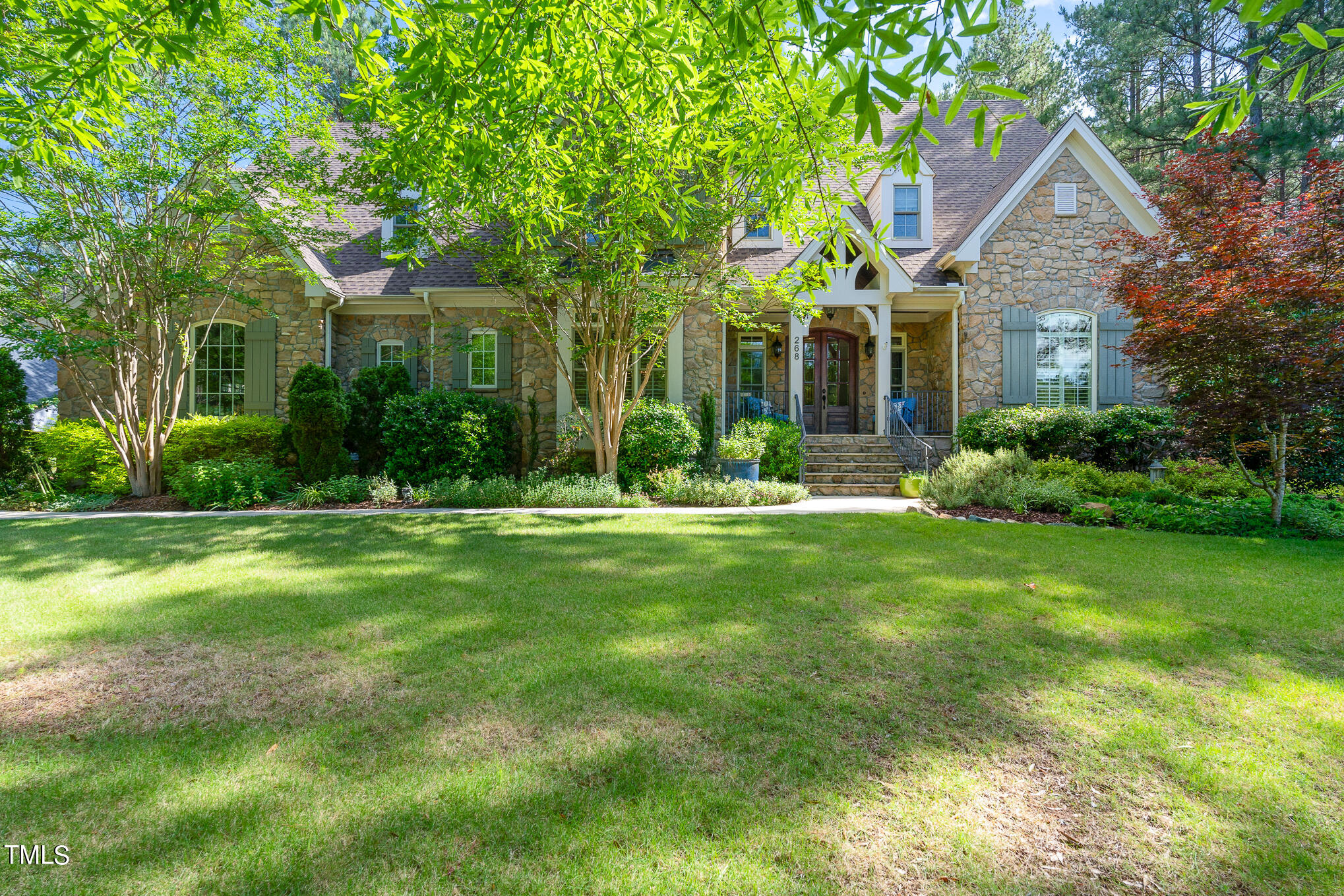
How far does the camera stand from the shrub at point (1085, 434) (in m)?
10.4

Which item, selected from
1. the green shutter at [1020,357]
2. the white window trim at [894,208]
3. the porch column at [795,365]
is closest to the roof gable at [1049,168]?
the white window trim at [894,208]

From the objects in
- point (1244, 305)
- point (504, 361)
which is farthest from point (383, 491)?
point (1244, 305)

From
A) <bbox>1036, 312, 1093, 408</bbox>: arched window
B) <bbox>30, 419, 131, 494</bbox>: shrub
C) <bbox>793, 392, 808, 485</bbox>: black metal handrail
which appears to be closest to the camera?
<bbox>30, 419, 131, 494</bbox>: shrub

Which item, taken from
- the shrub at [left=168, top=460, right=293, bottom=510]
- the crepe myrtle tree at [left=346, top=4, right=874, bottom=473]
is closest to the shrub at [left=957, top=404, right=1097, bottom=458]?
the crepe myrtle tree at [left=346, top=4, right=874, bottom=473]

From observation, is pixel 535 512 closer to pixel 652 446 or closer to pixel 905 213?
pixel 652 446

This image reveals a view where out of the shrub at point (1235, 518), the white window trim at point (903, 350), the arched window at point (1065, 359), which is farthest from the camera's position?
the white window trim at point (903, 350)

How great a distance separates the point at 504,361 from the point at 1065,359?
1090 centimetres

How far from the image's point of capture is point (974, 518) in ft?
24.2

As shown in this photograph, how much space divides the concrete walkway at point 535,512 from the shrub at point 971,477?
1.20 feet

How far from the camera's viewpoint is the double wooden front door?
14586 mm

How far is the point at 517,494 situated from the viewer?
9.02 m

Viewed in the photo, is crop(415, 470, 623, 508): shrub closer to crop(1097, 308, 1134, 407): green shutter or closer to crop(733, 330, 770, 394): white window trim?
crop(733, 330, 770, 394): white window trim

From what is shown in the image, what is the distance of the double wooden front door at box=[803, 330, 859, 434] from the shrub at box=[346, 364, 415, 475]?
28.2 feet

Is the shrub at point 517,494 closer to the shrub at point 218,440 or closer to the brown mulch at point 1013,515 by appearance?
the shrub at point 218,440
